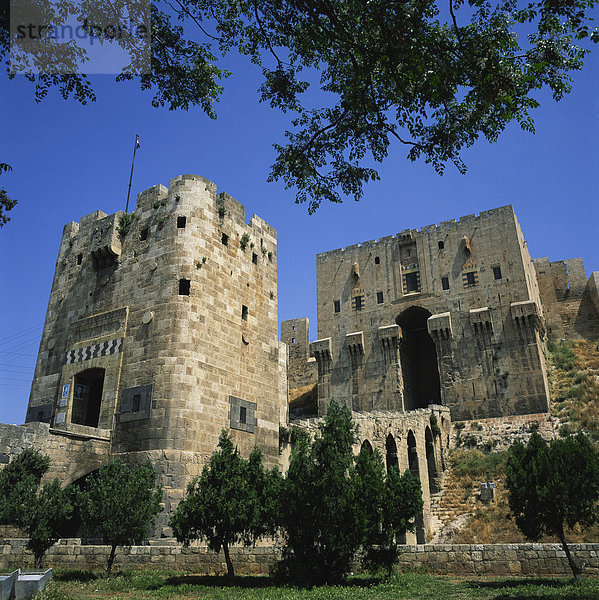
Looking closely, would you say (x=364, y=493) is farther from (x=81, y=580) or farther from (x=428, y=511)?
(x=428, y=511)

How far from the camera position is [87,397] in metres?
22.2

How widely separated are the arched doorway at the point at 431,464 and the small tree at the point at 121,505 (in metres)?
18.7

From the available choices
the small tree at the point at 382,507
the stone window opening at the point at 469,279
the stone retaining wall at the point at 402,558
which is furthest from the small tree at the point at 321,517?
the stone window opening at the point at 469,279

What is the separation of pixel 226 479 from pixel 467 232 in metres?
33.4

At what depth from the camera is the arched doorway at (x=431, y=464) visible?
2950 cm

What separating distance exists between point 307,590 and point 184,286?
12.0 meters

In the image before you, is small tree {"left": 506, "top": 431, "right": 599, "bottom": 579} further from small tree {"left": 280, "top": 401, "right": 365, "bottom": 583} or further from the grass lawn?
small tree {"left": 280, "top": 401, "right": 365, "bottom": 583}

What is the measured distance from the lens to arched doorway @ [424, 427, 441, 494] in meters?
29.5

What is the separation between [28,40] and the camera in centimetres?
906

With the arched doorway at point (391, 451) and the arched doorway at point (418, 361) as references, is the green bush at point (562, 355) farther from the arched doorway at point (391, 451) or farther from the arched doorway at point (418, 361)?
the arched doorway at point (391, 451)

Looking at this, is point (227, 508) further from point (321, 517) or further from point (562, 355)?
point (562, 355)

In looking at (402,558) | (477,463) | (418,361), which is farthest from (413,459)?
(418,361)

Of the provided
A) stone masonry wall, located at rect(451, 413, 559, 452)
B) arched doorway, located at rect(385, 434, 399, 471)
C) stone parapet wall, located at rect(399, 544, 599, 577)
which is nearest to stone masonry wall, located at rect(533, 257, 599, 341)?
stone masonry wall, located at rect(451, 413, 559, 452)

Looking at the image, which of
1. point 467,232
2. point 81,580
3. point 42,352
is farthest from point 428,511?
point 467,232
